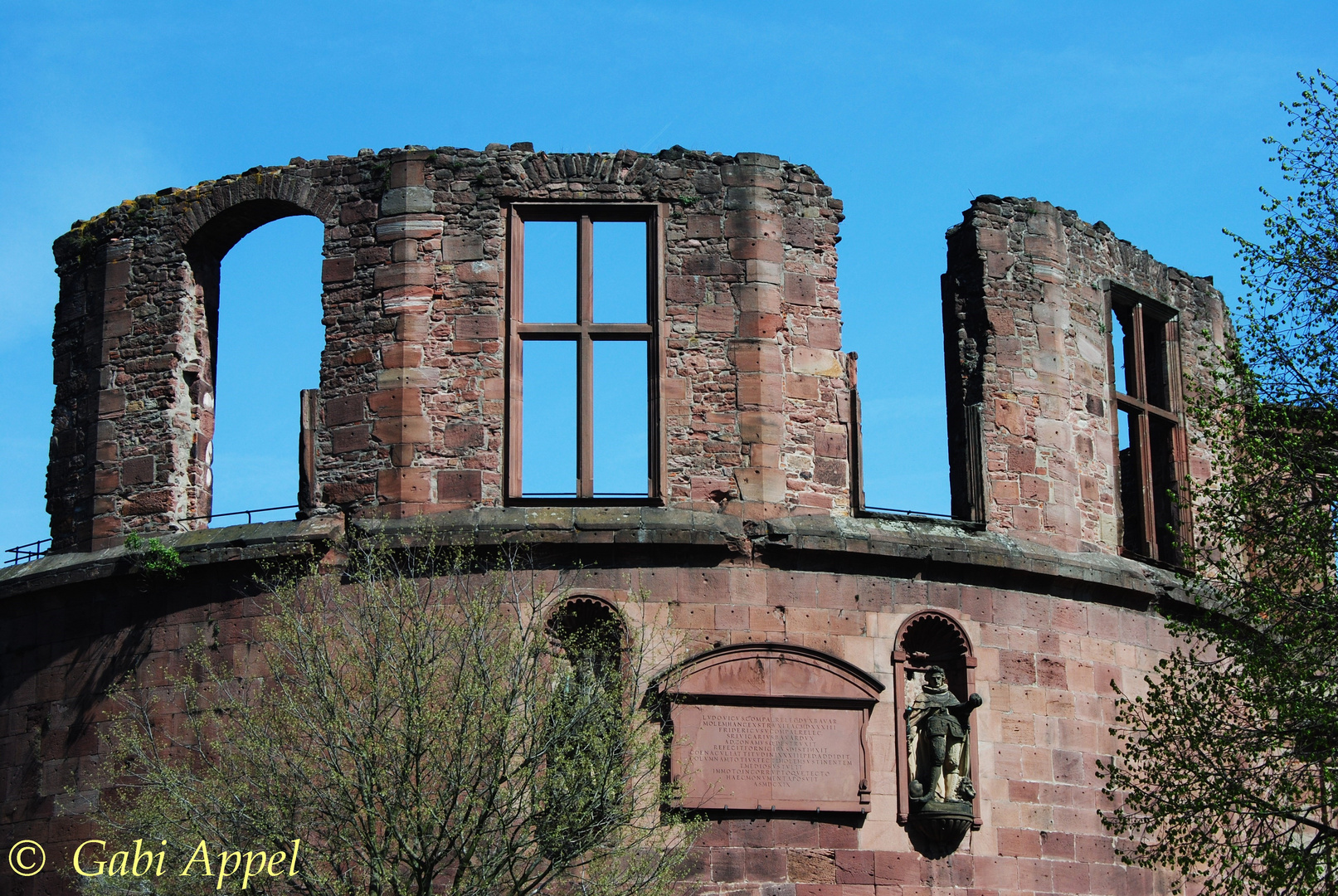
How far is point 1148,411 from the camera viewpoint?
21516mm

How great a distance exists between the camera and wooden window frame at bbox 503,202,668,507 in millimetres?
18328

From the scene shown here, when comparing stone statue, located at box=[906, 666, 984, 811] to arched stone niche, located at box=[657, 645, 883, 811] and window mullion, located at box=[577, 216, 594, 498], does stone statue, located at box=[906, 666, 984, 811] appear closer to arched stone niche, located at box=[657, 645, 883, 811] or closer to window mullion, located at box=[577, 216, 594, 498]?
arched stone niche, located at box=[657, 645, 883, 811]

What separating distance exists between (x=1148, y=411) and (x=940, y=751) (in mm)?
5713

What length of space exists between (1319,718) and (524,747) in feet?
21.4

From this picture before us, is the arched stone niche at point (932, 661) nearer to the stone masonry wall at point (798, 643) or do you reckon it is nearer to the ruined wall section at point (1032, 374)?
the stone masonry wall at point (798, 643)

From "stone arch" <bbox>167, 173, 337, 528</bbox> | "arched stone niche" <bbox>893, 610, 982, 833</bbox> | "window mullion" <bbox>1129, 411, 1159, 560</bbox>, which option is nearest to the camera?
"arched stone niche" <bbox>893, 610, 982, 833</bbox>

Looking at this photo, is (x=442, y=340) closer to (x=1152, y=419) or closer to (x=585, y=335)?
(x=585, y=335)

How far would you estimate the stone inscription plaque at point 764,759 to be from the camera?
17.2 metres

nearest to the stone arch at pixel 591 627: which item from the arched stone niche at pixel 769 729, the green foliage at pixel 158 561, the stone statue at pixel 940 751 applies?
the arched stone niche at pixel 769 729

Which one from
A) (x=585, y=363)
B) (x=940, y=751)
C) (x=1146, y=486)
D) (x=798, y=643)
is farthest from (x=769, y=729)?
(x=1146, y=486)

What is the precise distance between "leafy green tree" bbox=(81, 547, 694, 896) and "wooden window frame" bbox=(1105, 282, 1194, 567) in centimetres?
710

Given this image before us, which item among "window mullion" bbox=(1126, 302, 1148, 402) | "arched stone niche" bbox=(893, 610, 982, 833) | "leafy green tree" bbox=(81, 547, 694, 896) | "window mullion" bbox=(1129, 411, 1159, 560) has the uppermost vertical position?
"window mullion" bbox=(1126, 302, 1148, 402)

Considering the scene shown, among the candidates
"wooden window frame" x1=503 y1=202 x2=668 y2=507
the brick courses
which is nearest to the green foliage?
the brick courses

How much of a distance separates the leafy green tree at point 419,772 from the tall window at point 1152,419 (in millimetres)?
7306
